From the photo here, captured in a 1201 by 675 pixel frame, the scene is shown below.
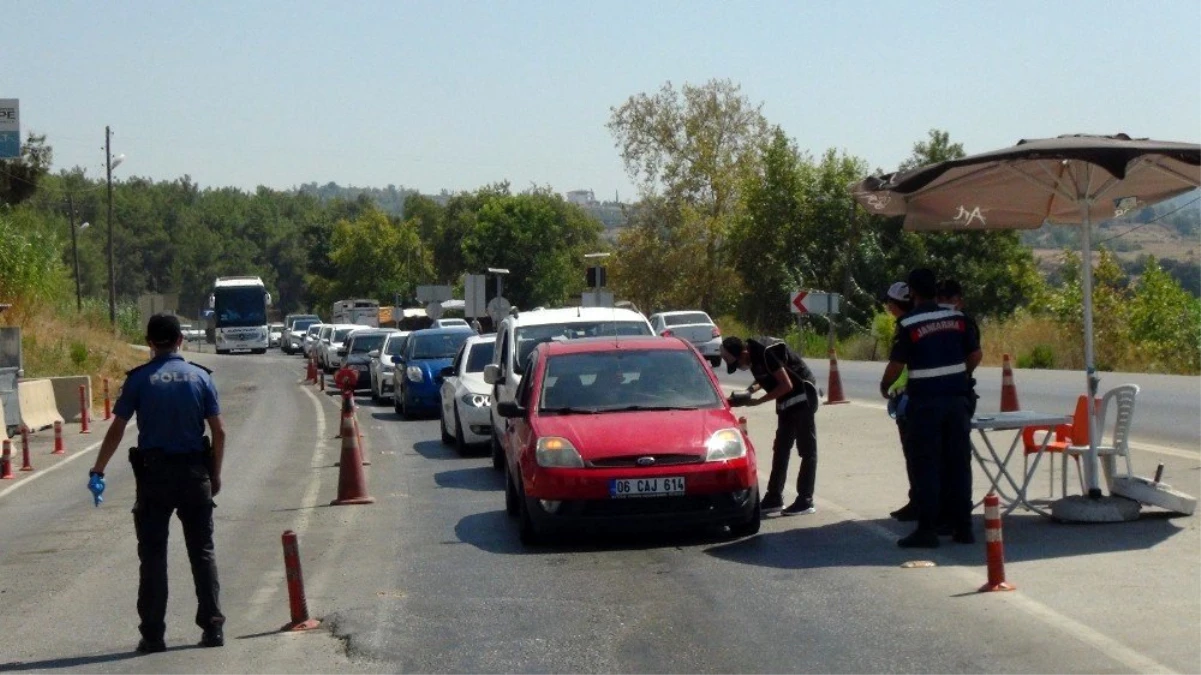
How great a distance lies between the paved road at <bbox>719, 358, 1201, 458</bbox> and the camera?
61.3 ft

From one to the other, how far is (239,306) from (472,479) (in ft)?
204

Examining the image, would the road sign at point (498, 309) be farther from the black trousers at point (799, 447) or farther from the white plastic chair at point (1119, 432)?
the white plastic chair at point (1119, 432)

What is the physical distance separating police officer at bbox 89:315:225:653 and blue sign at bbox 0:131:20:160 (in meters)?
23.6

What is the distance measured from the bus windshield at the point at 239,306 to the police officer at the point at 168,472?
69.1 meters

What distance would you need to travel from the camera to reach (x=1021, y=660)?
7.26m

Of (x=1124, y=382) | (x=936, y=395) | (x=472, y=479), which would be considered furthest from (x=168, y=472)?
(x=1124, y=382)

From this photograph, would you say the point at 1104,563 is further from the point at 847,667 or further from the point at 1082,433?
the point at 847,667

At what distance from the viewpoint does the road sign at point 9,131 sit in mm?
30234

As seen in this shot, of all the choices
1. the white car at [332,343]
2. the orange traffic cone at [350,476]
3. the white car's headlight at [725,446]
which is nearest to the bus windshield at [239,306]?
the white car at [332,343]

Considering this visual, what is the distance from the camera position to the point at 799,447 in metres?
13.0

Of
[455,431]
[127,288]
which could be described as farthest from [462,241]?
[455,431]

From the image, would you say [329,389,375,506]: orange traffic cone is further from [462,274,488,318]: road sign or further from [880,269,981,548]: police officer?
[462,274,488,318]: road sign

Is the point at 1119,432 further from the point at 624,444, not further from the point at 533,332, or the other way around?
the point at 533,332

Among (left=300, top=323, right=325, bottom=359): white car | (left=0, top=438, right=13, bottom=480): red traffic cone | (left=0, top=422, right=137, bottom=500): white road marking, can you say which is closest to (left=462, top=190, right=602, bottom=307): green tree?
(left=300, top=323, right=325, bottom=359): white car
